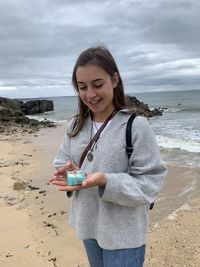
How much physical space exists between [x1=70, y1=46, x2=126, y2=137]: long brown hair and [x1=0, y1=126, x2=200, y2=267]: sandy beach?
231cm

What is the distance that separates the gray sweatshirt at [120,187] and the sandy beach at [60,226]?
6.69 ft

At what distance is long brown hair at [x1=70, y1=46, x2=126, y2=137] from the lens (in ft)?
6.39

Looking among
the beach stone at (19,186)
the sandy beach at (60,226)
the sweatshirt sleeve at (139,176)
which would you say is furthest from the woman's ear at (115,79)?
the beach stone at (19,186)

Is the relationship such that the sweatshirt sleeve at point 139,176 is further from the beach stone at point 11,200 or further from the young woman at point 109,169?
the beach stone at point 11,200

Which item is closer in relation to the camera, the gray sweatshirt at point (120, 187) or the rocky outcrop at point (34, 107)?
the gray sweatshirt at point (120, 187)

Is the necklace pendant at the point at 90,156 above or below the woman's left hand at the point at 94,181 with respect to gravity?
above

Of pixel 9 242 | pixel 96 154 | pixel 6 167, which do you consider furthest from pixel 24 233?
pixel 6 167

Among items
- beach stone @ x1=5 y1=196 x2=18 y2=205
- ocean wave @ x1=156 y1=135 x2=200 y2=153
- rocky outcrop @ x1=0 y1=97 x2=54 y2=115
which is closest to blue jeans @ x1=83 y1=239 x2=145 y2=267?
beach stone @ x1=5 y1=196 x2=18 y2=205

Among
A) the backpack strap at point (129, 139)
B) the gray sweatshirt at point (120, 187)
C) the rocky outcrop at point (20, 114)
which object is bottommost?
the rocky outcrop at point (20, 114)

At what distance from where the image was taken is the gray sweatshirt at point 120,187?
5.95 ft

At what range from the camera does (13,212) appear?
5.58 m

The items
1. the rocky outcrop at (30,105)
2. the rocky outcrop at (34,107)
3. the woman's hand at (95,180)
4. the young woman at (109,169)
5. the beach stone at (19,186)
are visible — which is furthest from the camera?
the rocky outcrop at (34,107)

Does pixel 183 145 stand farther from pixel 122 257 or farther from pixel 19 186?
pixel 122 257

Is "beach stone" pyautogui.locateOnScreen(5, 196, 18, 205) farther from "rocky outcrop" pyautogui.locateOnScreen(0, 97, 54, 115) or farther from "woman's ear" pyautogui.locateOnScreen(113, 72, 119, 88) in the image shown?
"rocky outcrop" pyautogui.locateOnScreen(0, 97, 54, 115)
